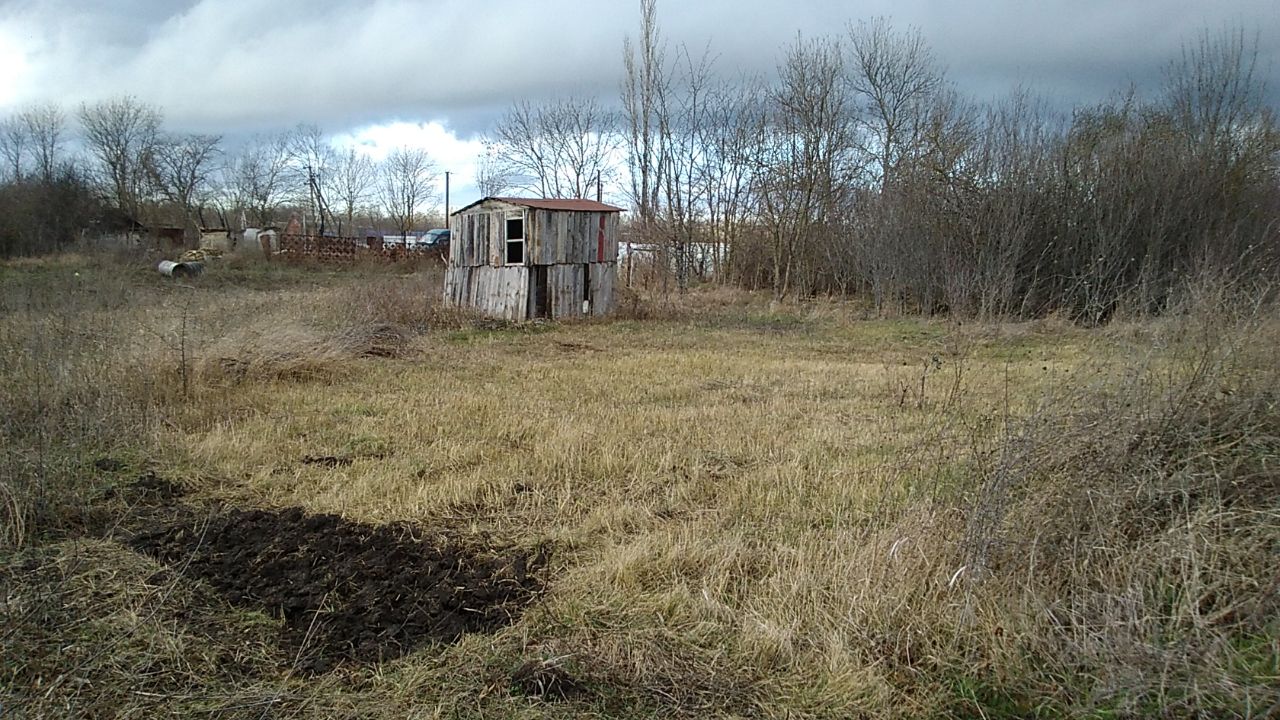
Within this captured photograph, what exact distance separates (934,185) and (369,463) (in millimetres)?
15760

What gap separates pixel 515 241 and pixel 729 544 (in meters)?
13.2

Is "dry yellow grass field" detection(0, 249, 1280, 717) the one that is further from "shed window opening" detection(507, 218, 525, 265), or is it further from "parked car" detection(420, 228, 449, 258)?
"parked car" detection(420, 228, 449, 258)

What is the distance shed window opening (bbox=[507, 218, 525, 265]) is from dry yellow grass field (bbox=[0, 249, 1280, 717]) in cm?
945

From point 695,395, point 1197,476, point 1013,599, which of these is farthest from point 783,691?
point 695,395

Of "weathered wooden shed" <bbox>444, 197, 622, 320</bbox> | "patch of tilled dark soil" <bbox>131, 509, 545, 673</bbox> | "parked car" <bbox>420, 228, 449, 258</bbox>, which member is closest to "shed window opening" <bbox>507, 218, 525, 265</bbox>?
"weathered wooden shed" <bbox>444, 197, 622, 320</bbox>

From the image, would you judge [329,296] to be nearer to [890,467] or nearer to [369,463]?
[369,463]

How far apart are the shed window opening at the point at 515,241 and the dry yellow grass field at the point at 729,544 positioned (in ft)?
31.0

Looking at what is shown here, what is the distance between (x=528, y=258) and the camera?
53.9 ft

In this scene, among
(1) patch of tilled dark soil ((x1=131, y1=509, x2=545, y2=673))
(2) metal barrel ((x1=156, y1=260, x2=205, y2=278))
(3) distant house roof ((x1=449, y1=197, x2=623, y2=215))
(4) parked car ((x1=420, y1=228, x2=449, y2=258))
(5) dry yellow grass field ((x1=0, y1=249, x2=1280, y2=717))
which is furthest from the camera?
(4) parked car ((x1=420, y1=228, x2=449, y2=258))

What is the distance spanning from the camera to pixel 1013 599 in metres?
3.30

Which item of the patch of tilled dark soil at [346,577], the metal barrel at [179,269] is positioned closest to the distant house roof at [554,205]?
the patch of tilled dark soil at [346,577]

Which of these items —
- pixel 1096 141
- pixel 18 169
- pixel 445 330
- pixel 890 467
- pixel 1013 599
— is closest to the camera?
pixel 1013 599

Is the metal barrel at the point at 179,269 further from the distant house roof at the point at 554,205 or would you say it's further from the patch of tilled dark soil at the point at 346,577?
the patch of tilled dark soil at the point at 346,577

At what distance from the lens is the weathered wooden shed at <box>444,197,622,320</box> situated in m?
16.5
